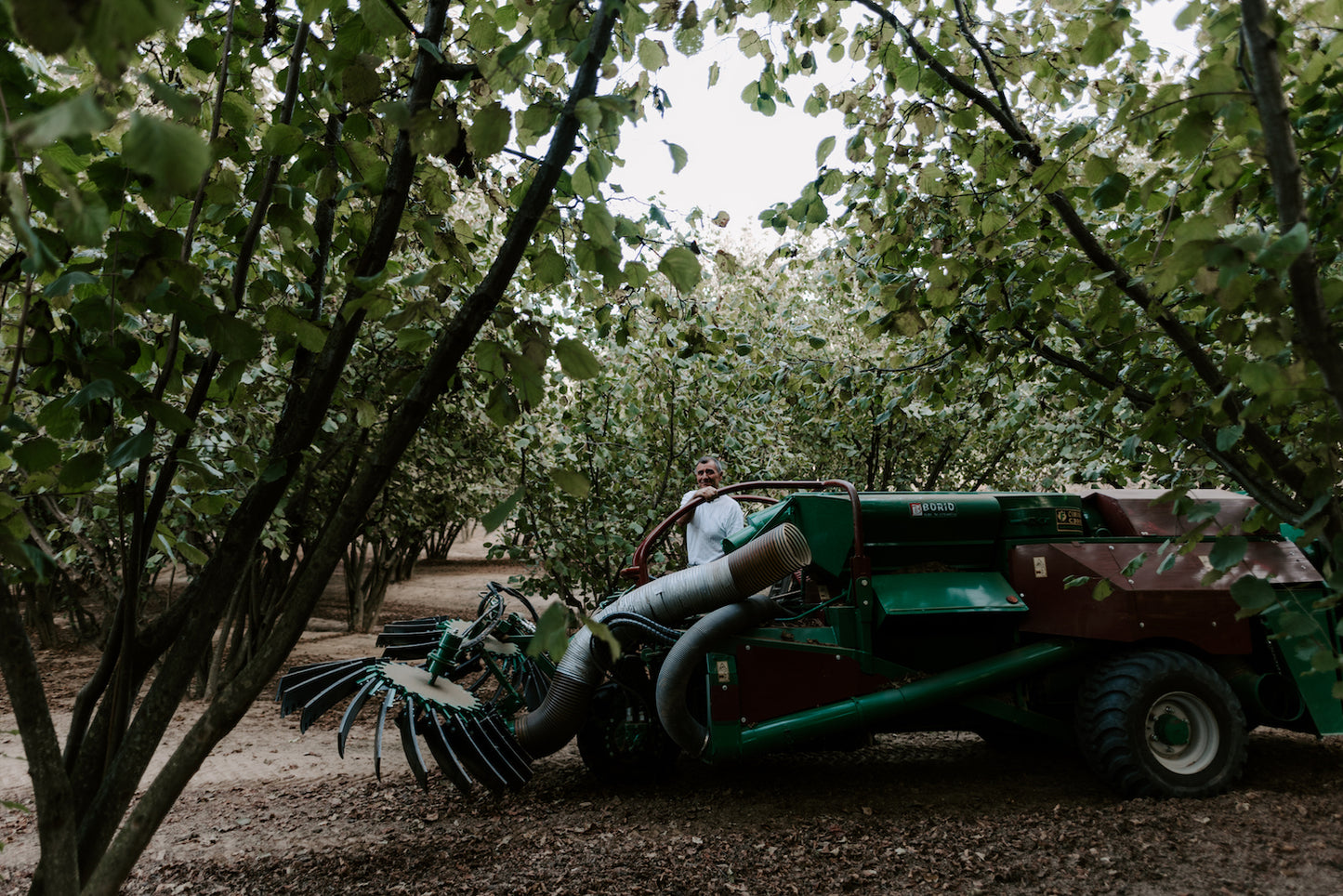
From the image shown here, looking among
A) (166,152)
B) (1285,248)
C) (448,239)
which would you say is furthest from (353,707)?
(1285,248)

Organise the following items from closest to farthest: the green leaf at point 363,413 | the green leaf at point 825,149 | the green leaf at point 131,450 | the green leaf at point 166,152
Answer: the green leaf at point 166,152, the green leaf at point 131,450, the green leaf at point 363,413, the green leaf at point 825,149

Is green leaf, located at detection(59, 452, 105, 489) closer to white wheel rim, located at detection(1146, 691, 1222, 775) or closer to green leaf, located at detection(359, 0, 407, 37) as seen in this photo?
green leaf, located at detection(359, 0, 407, 37)

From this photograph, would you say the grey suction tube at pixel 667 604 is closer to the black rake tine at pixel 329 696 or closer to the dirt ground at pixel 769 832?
the dirt ground at pixel 769 832

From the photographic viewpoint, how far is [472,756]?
4.14m

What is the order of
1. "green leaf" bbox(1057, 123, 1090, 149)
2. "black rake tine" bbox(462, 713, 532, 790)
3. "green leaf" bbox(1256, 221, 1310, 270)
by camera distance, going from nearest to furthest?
"green leaf" bbox(1256, 221, 1310, 270) → "green leaf" bbox(1057, 123, 1090, 149) → "black rake tine" bbox(462, 713, 532, 790)

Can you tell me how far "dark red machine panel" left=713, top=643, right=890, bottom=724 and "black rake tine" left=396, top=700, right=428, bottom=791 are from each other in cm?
164

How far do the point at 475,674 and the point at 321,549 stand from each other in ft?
27.6

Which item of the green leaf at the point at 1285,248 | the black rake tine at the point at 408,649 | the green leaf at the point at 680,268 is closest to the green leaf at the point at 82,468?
the green leaf at the point at 680,268

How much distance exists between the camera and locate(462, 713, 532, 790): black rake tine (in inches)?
167

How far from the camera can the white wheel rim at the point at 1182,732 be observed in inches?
173

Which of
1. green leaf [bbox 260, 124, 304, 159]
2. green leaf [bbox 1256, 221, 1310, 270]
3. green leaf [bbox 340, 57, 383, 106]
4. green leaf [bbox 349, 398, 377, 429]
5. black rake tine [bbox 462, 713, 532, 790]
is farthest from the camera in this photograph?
black rake tine [bbox 462, 713, 532, 790]

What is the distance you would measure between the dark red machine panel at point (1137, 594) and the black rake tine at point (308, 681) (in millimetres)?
3739

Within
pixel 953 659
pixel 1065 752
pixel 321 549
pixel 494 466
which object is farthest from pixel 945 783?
pixel 494 466

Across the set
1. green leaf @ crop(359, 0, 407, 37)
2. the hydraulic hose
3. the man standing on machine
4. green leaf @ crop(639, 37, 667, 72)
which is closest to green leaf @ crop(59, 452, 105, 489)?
green leaf @ crop(359, 0, 407, 37)
